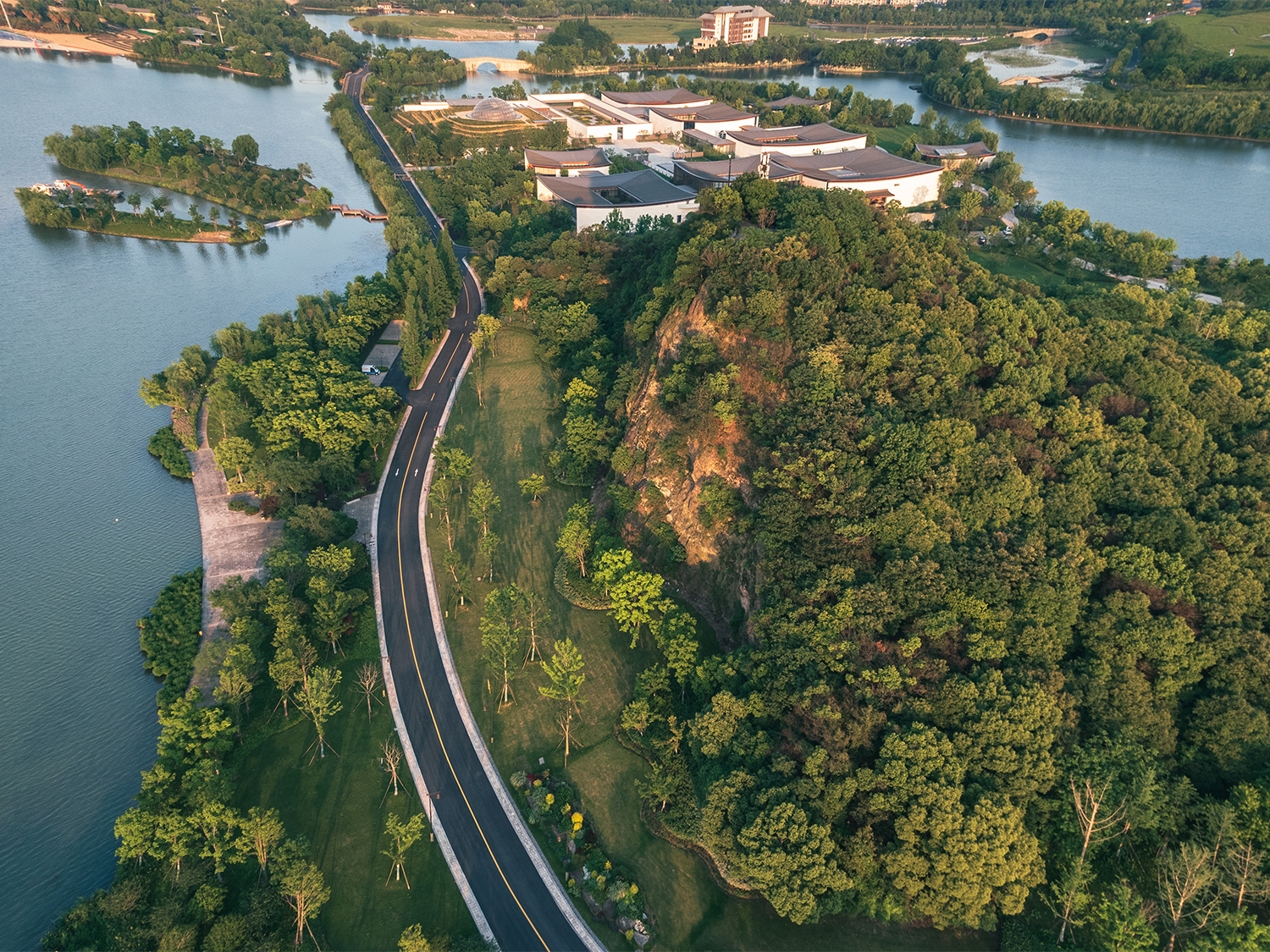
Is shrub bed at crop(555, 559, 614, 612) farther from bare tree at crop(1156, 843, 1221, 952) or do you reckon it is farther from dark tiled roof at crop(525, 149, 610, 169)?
dark tiled roof at crop(525, 149, 610, 169)

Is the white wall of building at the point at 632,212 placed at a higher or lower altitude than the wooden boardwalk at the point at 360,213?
higher

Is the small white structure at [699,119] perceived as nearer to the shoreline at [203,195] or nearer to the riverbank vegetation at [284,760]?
the shoreline at [203,195]

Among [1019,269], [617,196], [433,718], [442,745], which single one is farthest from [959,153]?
[442,745]

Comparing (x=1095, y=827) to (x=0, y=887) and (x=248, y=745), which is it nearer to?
(x=248, y=745)

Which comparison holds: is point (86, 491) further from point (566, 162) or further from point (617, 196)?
point (566, 162)

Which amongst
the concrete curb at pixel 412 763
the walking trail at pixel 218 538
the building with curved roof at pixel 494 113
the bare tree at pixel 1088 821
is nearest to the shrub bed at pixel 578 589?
the concrete curb at pixel 412 763

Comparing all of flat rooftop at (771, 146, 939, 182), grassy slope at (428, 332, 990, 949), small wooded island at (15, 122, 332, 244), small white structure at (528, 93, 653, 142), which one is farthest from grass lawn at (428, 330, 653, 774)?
small white structure at (528, 93, 653, 142)
